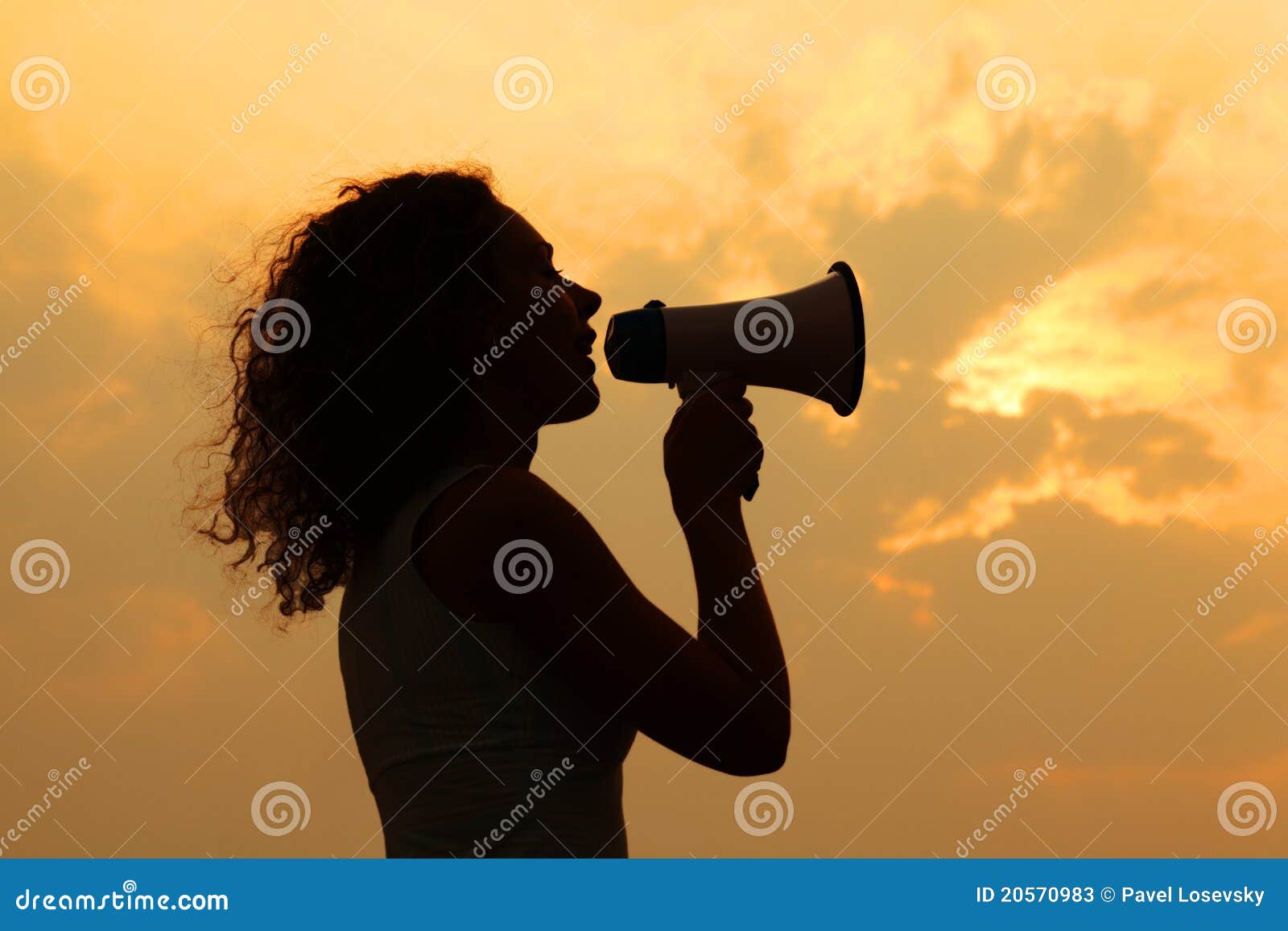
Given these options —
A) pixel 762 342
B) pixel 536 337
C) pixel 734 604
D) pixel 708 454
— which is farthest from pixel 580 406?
pixel 762 342

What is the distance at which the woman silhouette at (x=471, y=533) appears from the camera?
1.95 m

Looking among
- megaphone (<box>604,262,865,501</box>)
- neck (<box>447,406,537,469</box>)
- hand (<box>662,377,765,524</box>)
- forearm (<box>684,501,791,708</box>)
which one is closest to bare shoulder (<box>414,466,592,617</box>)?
neck (<box>447,406,537,469</box>)

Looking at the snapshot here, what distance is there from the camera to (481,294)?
2336mm

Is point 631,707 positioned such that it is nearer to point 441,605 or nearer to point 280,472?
point 441,605

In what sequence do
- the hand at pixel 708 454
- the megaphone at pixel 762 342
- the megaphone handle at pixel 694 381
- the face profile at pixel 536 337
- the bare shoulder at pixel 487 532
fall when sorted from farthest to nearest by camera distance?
the megaphone at pixel 762 342 → the megaphone handle at pixel 694 381 → the hand at pixel 708 454 → the face profile at pixel 536 337 → the bare shoulder at pixel 487 532

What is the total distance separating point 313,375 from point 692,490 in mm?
796

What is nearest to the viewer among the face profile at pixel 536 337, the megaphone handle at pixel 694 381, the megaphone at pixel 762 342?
the face profile at pixel 536 337

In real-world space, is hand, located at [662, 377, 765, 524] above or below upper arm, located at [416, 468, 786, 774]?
above

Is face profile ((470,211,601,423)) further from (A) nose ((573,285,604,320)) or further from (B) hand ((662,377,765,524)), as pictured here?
(B) hand ((662,377,765,524))

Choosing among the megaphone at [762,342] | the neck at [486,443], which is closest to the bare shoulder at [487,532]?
the neck at [486,443]

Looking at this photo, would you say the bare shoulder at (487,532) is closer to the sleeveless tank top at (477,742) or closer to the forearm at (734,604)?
the sleeveless tank top at (477,742)

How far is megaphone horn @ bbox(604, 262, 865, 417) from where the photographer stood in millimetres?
3107

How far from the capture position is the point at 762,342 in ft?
10.6
